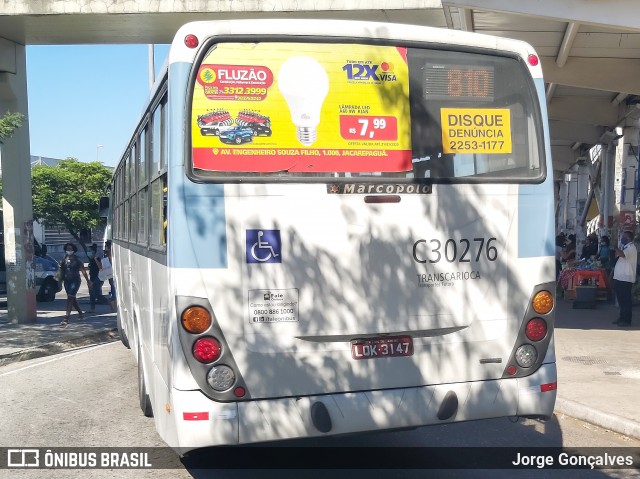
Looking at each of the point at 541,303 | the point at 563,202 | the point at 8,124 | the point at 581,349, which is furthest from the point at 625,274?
the point at 563,202

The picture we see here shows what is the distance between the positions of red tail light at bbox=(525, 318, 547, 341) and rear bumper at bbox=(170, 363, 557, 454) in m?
0.23

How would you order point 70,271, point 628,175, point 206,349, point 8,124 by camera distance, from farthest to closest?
point 628,175
point 70,271
point 8,124
point 206,349

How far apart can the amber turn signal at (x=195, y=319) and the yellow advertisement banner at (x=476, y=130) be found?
2.06 meters

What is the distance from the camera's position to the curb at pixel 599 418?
23.7 feet

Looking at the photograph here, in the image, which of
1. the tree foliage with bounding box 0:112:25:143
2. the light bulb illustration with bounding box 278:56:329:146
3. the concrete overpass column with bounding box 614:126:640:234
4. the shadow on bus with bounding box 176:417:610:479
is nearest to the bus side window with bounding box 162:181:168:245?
the light bulb illustration with bounding box 278:56:329:146

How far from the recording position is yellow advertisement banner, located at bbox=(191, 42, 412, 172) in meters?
5.07

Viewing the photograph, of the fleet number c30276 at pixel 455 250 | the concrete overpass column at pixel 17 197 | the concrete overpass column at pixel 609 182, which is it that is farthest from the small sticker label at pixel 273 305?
the concrete overpass column at pixel 609 182

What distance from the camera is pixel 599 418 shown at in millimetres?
7652

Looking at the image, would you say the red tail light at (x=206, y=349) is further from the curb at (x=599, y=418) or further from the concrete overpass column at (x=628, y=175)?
the concrete overpass column at (x=628, y=175)

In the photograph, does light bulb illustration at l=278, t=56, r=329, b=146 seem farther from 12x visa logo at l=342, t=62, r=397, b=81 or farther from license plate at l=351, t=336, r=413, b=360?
license plate at l=351, t=336, r=413, b=360

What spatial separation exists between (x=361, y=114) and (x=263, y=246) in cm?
115

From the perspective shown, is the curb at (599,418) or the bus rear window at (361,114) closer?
the bus rear window at (361,114)

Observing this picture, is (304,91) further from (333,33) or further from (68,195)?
(68,195)

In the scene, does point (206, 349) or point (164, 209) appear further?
point (164, 209)
